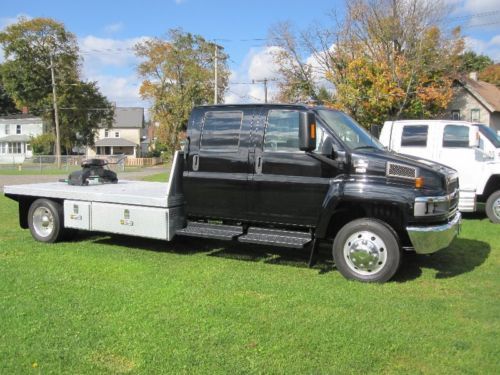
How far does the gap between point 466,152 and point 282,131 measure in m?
5.95

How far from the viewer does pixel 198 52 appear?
59.2m

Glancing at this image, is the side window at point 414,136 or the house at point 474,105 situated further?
the house at point 474,105

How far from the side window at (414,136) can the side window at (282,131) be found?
5.77 metres

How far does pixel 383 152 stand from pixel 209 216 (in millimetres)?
2532

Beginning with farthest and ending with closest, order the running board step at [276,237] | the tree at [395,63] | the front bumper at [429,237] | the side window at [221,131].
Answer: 1. the tree at [395,63]
2. the side window at [221,131]
3. the running board step at [276,237]
4. the front bumper at [429,237]

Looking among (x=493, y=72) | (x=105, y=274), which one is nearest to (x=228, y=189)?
(x=105, y=274)

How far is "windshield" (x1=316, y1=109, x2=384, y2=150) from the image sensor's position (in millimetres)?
6902

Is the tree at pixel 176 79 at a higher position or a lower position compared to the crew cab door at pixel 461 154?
higher

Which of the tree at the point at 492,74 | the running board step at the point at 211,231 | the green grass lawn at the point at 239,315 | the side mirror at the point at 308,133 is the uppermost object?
the tree at the point at 492,74

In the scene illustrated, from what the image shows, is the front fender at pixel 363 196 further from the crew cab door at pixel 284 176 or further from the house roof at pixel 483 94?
the house roof at pixel 483 94

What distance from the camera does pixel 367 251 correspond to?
641cm

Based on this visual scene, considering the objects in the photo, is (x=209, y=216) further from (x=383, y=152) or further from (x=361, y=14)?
(x=361, y=14)

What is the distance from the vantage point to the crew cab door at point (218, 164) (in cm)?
729

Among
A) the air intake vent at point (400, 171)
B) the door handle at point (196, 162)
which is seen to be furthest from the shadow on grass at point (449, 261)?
the door handle at point (196, 162)
